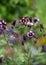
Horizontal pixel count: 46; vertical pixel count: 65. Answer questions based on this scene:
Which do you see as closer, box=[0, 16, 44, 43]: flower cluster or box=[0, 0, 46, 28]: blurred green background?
box=[0, 16, 44, 43]: flower cluster

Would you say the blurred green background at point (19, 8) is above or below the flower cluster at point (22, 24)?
above

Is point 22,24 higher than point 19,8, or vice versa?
point 19,8

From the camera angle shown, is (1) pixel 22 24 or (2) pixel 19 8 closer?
(1) pixel 22 24

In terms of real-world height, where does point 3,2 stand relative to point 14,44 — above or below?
above

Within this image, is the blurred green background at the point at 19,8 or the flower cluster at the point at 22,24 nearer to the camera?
the flower cluster at the point at 22,24

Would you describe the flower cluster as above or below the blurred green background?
below

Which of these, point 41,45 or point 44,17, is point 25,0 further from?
point 41,45


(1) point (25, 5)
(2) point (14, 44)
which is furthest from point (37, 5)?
(2) point (14, 44)

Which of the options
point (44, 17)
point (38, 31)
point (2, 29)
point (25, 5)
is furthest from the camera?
point (25, 5)
